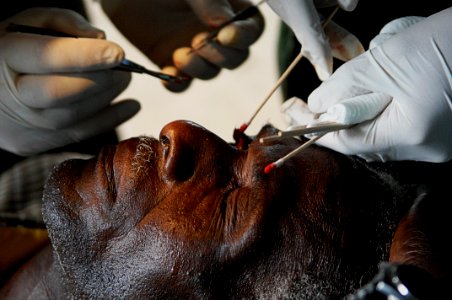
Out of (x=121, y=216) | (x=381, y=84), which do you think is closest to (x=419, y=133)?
(x=381, y=84)

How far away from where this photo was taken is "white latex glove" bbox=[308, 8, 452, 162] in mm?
1078

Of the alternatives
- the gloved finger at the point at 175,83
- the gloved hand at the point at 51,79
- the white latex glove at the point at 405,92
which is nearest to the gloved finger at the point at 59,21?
the gloved hand at the point at 51,79

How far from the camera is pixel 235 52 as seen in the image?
1.97 metres

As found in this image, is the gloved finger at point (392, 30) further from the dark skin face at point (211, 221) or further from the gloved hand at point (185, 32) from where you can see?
the gloved hand at point (185, 32)

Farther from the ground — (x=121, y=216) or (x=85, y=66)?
(x=85, y=66)

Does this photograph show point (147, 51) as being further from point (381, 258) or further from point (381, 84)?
point (381, 258)

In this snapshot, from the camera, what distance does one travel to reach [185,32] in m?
2.06

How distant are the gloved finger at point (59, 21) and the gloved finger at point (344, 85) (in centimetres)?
84

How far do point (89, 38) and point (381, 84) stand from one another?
0.99 metres

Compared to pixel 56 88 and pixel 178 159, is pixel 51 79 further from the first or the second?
pixel 178 159

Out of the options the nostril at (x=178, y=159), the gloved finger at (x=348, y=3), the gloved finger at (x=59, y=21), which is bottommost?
the gloved finger at (x=348, y=3)

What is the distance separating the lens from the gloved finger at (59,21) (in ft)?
5.45

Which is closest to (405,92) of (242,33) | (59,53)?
(242,33)

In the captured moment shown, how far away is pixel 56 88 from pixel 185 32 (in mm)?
675
